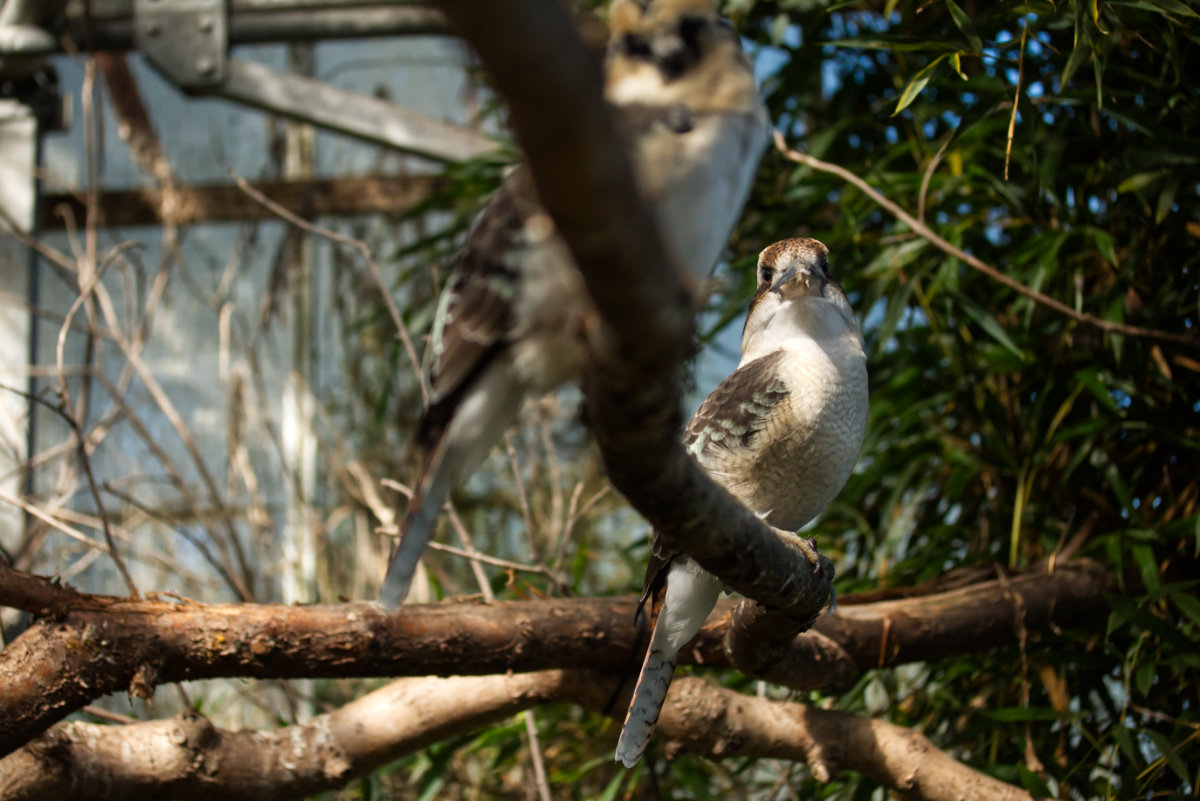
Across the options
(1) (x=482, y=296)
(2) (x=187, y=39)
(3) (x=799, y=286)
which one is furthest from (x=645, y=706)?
(2) (x=187, y=39)

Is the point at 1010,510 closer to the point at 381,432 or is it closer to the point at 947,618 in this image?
the point at 947,618

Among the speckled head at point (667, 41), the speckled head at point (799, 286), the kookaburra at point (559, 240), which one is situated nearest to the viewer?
the kookaburra at point (559, 240)

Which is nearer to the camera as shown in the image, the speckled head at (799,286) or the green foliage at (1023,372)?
the speckled head at (799,286)

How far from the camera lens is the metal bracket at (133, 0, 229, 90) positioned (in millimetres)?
2516

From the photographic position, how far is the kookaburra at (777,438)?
1437 millimetres

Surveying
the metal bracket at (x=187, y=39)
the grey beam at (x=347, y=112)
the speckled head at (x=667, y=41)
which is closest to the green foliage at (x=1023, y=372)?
the speckled head at (x=667, y=41)

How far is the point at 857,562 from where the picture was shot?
232 centimetres

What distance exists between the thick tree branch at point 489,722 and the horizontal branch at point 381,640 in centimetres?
8

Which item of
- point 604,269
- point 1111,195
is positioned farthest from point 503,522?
point 604,269

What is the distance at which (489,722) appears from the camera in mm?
1714

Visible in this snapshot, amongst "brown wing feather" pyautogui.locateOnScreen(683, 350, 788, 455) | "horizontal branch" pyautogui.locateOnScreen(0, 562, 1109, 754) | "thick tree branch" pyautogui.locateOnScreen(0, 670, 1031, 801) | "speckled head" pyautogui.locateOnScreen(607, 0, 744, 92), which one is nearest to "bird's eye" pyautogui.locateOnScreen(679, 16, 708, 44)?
"speckled head" pyautogui.locateOnScreen(607, 0, 744, 92)

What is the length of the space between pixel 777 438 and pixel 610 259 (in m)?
0.90

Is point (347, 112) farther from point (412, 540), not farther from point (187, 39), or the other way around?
point (412, 540)

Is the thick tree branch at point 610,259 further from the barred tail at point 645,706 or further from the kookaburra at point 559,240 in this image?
the barred tail at point 645,706
